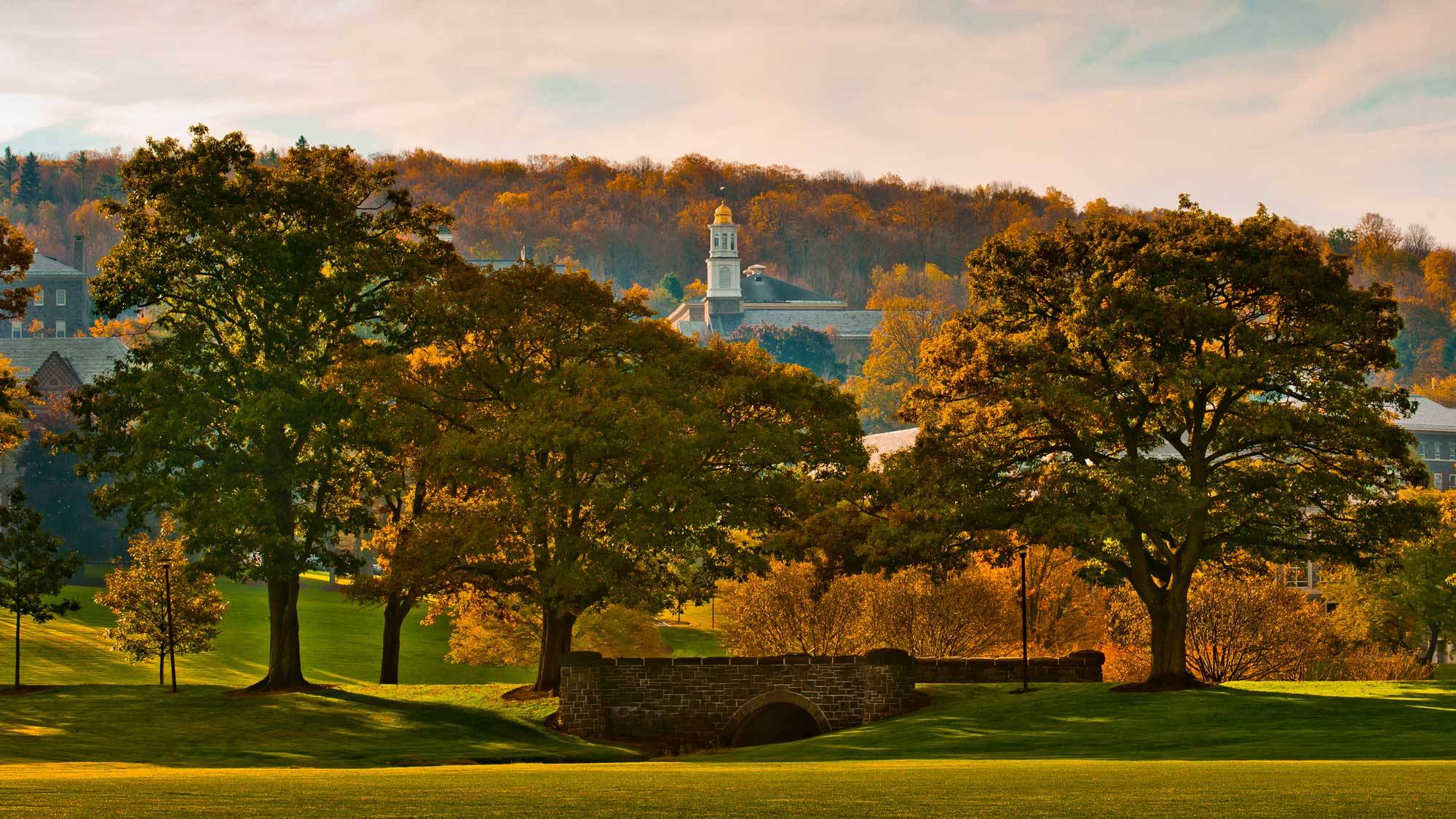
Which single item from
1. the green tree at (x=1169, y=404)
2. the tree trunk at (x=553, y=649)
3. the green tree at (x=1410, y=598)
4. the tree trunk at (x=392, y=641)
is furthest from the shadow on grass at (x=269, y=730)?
the green tree at (x=1410, y=598)

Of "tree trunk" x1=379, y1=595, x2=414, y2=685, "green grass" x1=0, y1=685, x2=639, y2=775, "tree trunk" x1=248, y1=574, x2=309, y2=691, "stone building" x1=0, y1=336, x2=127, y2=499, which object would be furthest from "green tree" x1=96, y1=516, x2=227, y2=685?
"stone building" x1=0, y1=336, x2=127, y2=499

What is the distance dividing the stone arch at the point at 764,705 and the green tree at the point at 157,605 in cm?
2247

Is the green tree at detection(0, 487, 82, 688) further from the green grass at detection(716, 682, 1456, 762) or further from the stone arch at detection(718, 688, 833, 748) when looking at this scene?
the green grass at detection(716, 682, 1456, 762)

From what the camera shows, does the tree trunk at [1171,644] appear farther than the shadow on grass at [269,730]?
Yes

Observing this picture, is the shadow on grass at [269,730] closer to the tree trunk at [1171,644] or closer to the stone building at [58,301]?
the tree trunk at [1171,644]

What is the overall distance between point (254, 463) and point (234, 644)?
36.6m

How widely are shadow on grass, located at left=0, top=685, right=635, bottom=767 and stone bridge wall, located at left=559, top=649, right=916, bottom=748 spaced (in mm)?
1569

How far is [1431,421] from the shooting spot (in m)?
170

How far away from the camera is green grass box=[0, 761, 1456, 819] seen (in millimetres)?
17531

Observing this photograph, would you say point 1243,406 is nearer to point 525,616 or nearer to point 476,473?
point 476,473

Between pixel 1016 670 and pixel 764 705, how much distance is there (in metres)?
7.82

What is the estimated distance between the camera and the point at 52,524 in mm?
104562

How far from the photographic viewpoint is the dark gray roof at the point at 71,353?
120875 millimetres

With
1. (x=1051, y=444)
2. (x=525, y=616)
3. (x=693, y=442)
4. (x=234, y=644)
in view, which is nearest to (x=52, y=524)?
(x=234, y=644)
